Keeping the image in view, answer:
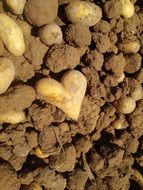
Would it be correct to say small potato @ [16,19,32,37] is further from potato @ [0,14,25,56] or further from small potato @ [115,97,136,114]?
small potato @ [115,97,136,114]

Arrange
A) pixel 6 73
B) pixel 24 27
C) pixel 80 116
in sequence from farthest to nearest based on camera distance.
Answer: pixel 80 116, pixel 24 27, pixel 6 73

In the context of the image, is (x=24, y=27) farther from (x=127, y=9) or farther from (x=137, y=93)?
(x=137, y=93)

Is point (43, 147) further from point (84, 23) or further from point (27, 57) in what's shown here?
point (84, 23)

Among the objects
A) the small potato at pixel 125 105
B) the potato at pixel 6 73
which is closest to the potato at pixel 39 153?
the potato at pixel 6 73

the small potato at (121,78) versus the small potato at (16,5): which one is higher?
the small potato at (16,5)

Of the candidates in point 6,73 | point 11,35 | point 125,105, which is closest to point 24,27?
point 11,35

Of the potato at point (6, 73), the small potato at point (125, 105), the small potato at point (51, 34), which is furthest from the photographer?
the small potato at point (125, 105)

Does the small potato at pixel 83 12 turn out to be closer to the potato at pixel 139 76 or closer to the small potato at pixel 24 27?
the small potato at pixel 24 27

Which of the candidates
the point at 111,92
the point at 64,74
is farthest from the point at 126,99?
the point at 64,74
